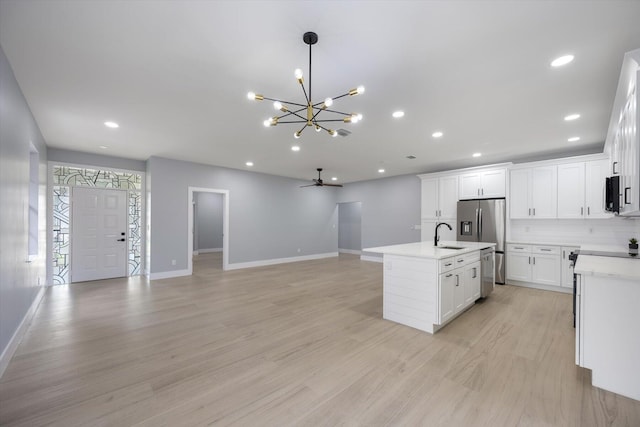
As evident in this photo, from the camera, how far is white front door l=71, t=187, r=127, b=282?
5637 millimetres

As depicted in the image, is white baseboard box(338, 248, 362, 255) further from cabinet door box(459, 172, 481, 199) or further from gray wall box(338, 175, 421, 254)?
cabinet door box(459, 172, 481, 199)

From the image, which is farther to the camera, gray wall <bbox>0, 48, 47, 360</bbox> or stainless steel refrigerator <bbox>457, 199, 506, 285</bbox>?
stainless steel refrigerator <bbox>457, 199, 506, 285</bbox>

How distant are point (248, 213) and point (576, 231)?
7308 mm

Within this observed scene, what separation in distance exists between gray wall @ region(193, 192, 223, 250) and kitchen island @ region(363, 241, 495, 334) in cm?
848

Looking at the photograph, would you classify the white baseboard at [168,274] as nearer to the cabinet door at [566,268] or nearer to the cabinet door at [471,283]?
the cabinet door at [471,283]

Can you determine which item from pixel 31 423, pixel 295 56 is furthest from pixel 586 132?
pixel 31 423

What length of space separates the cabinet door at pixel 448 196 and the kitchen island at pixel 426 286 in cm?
290

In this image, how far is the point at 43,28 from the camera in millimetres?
1979

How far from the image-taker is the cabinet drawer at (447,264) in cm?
319

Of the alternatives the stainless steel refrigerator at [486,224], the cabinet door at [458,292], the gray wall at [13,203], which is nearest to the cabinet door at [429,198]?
the stainless steel refrigerator at [486,224]

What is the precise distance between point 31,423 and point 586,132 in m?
6.97

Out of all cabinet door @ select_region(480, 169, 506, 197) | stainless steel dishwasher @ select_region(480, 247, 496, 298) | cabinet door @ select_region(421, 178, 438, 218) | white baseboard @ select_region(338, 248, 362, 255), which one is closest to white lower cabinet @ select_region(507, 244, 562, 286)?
cabinet door @ select_region(480, 169, 506, 197)

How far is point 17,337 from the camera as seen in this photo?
2896 millimetres

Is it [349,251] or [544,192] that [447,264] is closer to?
[544,192]
